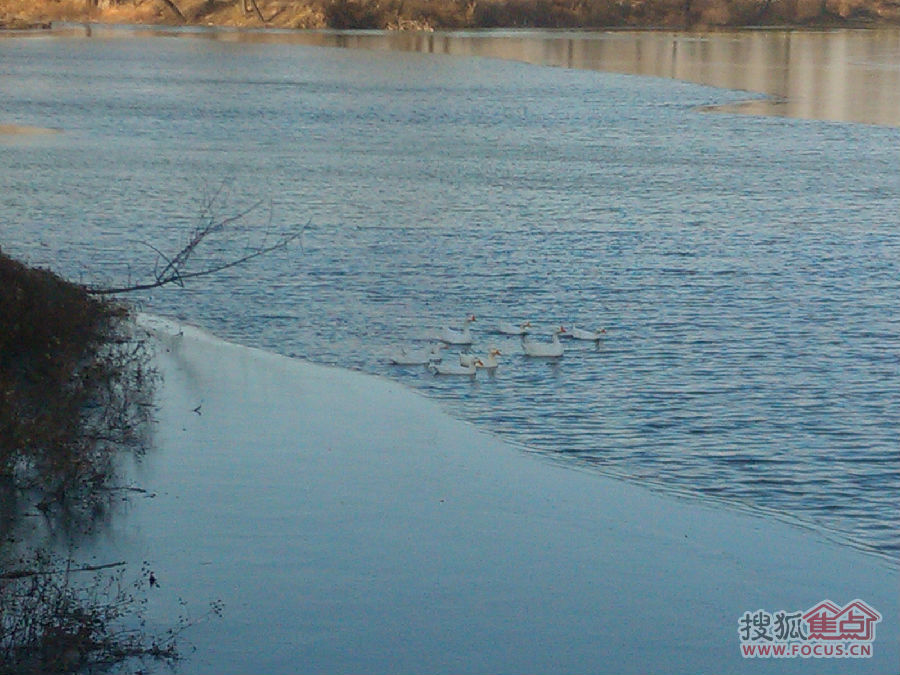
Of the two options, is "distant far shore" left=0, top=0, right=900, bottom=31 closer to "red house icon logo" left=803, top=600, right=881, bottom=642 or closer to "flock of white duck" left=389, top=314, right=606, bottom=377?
"flock of white duck" left=389, top=314, right=606, bottom=377

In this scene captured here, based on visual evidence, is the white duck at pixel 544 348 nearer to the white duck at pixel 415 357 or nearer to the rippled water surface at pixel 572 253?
the rippled water surface at pixel 572 253

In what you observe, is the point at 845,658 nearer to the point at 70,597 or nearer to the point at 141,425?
the point at 70,597

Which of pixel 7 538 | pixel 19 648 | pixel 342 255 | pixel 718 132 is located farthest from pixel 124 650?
pixel 718 132

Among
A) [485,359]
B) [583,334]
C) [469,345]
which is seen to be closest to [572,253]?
[583,334]

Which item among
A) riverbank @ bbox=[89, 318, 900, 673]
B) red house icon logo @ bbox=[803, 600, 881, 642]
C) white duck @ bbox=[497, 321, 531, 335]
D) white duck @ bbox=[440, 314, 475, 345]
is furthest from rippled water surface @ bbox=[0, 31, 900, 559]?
red house icon logo @ bbox=[803, 600, 881, 642]

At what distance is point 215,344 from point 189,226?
7.98 m

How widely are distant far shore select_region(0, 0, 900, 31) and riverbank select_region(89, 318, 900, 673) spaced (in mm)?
93593

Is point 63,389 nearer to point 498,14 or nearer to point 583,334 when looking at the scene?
point 583,334

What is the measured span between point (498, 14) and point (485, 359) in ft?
309

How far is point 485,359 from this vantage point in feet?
50.5

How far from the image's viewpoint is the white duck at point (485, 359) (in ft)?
49.6

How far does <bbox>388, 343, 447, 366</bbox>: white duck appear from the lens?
1526cm

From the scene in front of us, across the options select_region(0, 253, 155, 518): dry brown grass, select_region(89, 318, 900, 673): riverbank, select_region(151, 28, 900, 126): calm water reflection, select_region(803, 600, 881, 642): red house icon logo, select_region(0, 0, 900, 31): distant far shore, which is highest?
select_region(0, 0, 900, 31): distant far shore

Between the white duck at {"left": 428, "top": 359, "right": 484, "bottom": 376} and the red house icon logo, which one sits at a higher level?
the white duck at {"left": 428, "top": 359, "right": 484, "bottom": 376}
